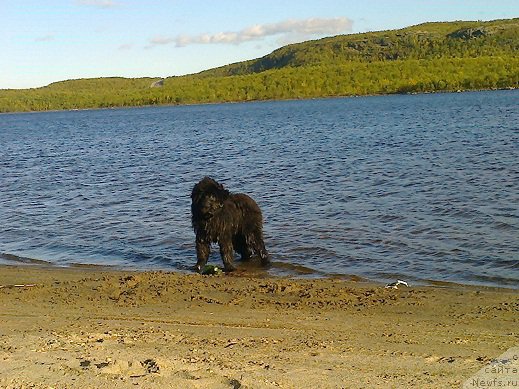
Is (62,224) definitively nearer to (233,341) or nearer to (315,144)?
(233,341)

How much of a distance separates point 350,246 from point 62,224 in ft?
25.3

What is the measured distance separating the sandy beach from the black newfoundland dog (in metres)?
0.62

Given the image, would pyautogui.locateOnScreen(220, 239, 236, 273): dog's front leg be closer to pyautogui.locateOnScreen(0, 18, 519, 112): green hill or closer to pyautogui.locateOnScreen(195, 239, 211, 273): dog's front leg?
pyautogui.locateOnScreen(195, 239, 211, 273): dog's front leg

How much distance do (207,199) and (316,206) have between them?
6.92m

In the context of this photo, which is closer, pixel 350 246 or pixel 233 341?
pixel 233 341

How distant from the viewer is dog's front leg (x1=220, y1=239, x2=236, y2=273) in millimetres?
11461

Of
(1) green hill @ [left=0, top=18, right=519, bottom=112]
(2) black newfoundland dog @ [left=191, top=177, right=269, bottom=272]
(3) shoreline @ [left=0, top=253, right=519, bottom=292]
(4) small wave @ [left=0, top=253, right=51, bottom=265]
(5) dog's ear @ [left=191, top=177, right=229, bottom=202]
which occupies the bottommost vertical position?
(3) shoreline @ [left=0, top=253, right=519, bottom=292]

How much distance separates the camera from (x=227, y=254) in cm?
1152

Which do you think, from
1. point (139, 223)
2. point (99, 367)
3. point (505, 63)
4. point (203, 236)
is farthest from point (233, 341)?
point (505, 63)

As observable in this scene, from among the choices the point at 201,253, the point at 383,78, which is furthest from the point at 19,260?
the point at 383,78

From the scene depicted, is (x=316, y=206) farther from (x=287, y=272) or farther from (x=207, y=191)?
(x=207, y=191)

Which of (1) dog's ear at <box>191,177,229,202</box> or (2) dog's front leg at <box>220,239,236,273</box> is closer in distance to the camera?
(1) dog's ear at <box>191,177,229,202</box>

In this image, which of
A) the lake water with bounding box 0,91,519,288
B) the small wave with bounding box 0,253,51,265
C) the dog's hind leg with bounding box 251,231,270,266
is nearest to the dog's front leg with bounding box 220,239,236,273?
the dog's hind leg with bounding box 251,231,270,266

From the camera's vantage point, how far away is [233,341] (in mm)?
6945
